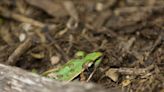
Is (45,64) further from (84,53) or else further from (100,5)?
(100,5)

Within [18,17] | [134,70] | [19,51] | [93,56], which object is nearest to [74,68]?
[93,56]

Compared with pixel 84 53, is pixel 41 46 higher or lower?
higher

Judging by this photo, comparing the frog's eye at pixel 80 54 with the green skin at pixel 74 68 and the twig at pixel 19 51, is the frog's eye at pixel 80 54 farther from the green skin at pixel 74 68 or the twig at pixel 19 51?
the twig at pixel 19 51

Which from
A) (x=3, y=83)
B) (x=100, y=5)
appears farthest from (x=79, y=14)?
(x=3, y=83)

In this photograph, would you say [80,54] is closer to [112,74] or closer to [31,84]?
[112,74]

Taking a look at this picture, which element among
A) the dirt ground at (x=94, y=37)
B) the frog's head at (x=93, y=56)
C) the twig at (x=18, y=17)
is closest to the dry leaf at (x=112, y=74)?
the dirt ground at (x=94, y=37)

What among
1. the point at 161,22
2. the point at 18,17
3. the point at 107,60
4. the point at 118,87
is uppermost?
the point at 18,17

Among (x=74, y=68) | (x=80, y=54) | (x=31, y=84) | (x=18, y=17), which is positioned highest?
(x=18, y=17)
